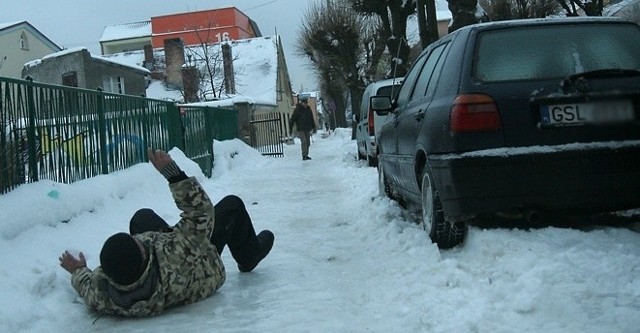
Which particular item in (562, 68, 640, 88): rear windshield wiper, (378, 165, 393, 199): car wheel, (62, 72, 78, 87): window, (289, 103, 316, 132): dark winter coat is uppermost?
(62, 72, 78, 87): window

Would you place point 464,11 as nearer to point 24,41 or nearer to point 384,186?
point 384,186

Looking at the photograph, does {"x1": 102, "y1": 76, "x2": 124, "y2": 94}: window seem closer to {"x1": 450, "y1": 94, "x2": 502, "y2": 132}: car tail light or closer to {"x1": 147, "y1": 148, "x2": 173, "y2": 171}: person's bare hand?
{"x1": 147, "y1": 148, "x2": 173, "y2": 171}: person's bare hand

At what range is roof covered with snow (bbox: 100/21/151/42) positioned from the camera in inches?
3009


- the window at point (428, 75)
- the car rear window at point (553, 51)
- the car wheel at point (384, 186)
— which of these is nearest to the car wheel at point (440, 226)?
the window at point (428, 75)

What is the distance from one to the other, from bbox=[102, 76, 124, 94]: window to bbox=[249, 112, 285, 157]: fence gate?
12.5 meters

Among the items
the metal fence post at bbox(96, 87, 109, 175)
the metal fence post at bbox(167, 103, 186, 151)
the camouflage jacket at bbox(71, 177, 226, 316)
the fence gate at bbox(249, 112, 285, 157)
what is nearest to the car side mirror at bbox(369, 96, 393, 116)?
the camouflage jacket at bbox(71, 177, 226, 316)

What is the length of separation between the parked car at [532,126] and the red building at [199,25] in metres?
57.7

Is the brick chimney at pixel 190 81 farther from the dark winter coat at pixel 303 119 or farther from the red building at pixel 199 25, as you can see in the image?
the red building at pixel 199 25

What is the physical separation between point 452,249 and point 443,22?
221 ft

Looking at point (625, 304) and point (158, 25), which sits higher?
point (158, 25)

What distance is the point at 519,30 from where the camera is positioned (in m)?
4.22

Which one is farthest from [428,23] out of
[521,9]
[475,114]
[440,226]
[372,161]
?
[521,9]

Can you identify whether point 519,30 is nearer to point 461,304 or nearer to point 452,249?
point 452,249

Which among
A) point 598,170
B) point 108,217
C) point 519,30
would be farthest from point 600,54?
point 108,217
